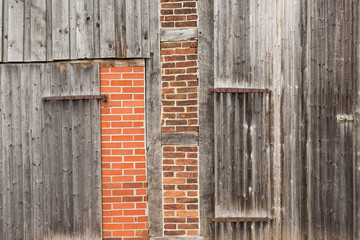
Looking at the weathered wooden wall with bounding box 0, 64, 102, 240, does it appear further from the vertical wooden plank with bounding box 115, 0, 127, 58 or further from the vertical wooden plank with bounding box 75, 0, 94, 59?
the vertical wooden plank with bounding box 115, 0, 127, 58

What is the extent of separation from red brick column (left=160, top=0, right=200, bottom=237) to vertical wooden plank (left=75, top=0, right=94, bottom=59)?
774 mm

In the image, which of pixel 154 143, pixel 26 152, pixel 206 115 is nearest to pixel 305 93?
pixel 206 115

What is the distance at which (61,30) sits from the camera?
107 inches

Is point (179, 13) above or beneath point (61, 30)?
above

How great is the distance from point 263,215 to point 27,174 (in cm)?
262

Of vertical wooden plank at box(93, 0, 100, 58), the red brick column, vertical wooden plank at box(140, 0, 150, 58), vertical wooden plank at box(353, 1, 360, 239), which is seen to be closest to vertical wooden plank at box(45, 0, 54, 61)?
vertical wooden plank at box(93, 0, 100, 58)

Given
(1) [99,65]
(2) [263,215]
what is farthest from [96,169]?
(2) [263,215]

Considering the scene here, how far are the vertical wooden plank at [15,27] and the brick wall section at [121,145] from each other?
3.15 ft

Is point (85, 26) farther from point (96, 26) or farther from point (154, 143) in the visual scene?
point (154, 143)

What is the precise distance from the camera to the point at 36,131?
272cm

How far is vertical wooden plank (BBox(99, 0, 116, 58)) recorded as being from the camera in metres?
2.70

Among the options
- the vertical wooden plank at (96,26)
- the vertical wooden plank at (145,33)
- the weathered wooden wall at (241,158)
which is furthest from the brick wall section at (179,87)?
the vertical wooden plank at (96,26)

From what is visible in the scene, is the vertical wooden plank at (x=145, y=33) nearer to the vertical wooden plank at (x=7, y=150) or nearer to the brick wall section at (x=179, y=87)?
the brick wall section at (x=179, y=87)

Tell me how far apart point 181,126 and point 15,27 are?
213cm
